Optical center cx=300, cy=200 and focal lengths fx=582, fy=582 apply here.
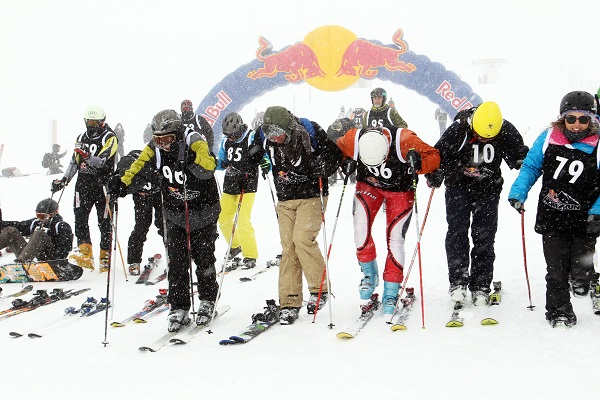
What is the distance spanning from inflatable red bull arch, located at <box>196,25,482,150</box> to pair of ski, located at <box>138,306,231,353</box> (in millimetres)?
12240

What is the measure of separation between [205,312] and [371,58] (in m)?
12.6

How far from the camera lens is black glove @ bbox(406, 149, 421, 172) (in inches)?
182

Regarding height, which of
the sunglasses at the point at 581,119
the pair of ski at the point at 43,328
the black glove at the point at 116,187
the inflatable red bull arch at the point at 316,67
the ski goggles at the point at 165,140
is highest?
the inflatable red bull arch at the point at 316,67

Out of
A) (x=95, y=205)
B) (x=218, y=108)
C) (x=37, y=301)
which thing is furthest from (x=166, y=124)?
(x=218, y=108)

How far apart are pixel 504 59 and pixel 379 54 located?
3482 centimetres

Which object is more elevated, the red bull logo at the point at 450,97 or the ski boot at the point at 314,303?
the red bull logo at the point at 450,97

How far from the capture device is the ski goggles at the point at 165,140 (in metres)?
4.88

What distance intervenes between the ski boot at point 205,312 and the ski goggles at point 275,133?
1.56 meters

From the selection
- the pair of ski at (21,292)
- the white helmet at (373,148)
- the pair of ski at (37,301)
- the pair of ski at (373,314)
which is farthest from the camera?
the pair of ski at (21,292)

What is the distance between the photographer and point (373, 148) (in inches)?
188

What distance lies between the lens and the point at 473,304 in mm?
5152

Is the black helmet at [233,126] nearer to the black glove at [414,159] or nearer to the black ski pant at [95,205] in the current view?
the black ski pant at [95,205]

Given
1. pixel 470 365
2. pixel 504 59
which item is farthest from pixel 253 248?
pixel 504 59

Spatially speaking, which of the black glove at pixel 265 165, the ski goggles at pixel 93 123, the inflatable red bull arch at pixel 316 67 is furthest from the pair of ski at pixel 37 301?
the inflatable red bull arch at pixel 316 67
